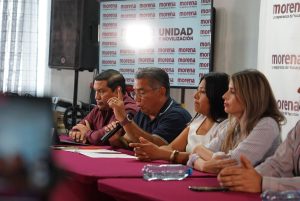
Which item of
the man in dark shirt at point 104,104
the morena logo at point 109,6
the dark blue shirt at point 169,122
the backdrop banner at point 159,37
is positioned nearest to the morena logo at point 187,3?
the backdrop banner at point 159,37

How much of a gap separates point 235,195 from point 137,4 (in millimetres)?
3452

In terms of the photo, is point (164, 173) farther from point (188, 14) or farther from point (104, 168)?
point (188, 14)

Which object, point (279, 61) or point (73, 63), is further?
point (73, 63)

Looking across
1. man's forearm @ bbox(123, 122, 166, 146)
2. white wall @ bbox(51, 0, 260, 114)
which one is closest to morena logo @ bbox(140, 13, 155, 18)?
white wall @ bbox(51, 0, 260, 114)

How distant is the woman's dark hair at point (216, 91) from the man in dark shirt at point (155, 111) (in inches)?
18.5

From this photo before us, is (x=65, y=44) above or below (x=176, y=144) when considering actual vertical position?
above

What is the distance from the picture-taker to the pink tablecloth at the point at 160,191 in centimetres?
170

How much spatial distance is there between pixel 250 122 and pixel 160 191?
763 millimetres

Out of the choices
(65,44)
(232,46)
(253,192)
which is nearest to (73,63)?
(65,44)

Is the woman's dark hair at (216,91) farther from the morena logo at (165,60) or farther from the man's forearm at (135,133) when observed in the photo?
the morena logo at (165,60)

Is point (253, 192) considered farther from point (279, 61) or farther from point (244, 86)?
point (279, 61)

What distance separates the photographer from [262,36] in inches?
146

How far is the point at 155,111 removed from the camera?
11.5 ft

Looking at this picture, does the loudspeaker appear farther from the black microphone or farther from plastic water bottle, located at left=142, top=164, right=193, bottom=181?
plastic water bottle, located at left=142, top=164, right=193, bottom=181
